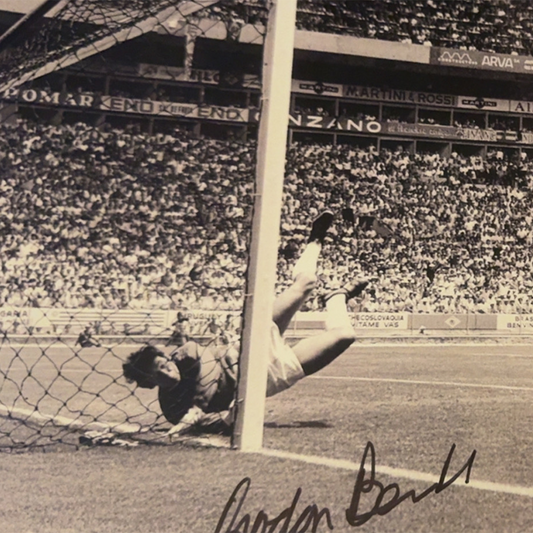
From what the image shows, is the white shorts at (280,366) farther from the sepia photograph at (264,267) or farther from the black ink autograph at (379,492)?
the black ink autograph at (379,492)

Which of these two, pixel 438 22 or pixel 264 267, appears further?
pixel 438 22

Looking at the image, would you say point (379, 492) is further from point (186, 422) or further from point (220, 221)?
point (220, 221)

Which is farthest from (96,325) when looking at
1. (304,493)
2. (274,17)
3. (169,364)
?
(274,17)

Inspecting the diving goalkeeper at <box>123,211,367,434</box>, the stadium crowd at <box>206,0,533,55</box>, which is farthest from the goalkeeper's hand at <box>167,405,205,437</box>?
the stadium crowd at <box>206,0,533,55</box>

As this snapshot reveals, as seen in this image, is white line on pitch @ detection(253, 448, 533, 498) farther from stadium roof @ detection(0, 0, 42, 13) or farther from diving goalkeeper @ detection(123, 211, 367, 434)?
stadium roof @ detection(0, 0, 42, 13)

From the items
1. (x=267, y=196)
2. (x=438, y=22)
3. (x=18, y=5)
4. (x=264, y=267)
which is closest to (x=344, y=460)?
(x=264, y=267)

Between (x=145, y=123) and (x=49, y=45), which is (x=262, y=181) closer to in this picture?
(x=145, y=123)
